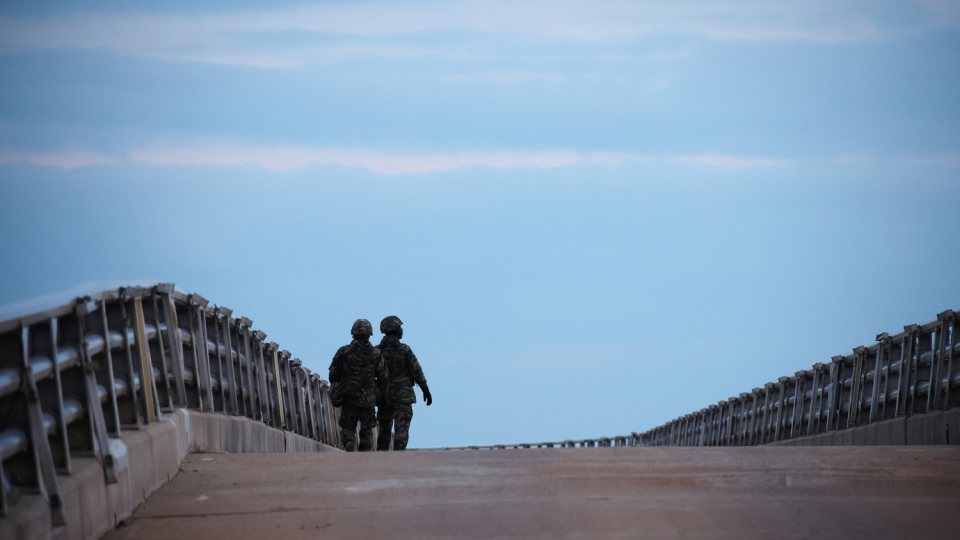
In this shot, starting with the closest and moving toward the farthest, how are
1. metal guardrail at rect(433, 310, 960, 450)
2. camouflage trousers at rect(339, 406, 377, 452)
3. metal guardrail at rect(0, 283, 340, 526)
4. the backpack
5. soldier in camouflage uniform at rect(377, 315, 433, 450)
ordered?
1. metal guardrail at rect(0, 283, 340, 526)
2. metal guardrail at rect(433, 310, 960, 450)
3. the backpack
4. camouflage trousers at rect(339, 406, 377, 452)
5. soldier in camouflage uniform at rect(377, 315, 433, 450)

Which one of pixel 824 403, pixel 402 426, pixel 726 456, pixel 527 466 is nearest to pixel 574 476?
pixel 527 466

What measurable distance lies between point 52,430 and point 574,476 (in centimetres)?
428

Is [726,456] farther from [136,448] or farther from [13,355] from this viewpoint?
[13,355]

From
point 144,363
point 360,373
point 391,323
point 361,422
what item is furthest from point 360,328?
point 144,363

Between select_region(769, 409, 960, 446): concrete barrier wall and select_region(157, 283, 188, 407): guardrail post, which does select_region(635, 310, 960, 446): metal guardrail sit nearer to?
select_region(769, 409, 960, 446): concrete barrier wall

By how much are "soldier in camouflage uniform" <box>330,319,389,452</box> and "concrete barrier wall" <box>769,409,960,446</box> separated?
7.21 metres

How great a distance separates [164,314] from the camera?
11664 millimetres

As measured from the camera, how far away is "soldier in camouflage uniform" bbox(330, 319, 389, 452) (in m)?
18.9

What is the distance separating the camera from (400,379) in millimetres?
19609

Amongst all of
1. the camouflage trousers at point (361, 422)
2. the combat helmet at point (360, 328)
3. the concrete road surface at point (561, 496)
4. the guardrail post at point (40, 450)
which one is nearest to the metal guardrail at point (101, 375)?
the guardrail post at point (40, 450)

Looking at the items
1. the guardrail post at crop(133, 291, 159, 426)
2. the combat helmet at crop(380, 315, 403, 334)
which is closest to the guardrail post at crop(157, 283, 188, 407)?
the guardrail post at crop(133, 291, 159, 426)

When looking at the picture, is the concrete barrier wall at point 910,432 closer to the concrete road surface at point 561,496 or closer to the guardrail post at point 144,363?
the concrete road surface at point 561,496

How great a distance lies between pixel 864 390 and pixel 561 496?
11.4m

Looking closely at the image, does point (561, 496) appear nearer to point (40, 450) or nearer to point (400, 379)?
point (40, 450)
